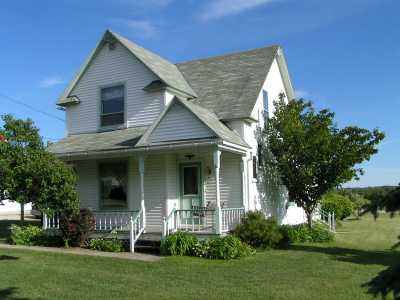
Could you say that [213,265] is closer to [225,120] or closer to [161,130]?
[161,130]

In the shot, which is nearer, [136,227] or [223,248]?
[223,248]

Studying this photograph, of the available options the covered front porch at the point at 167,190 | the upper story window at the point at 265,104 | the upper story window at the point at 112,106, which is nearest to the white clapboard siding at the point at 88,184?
the covered front porch at the point at 167,190

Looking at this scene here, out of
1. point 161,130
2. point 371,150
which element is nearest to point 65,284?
point 161,130

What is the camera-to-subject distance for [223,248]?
14031 millimetres

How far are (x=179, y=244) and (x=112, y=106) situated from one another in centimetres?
759

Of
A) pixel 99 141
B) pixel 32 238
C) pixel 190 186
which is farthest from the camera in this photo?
pixel 99 141

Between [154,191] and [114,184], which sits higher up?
[114,184]

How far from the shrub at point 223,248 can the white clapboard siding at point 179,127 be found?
3.45 metres

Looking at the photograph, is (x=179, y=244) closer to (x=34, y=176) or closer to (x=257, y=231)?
(x=257, y=231)

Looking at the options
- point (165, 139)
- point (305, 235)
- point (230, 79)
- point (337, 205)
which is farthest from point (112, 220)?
point (337, 205)

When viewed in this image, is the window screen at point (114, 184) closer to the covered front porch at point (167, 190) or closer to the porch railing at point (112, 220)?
the covered front porch at point (167, 190)

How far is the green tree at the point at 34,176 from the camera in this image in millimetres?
13445

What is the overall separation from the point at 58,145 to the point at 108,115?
241cm

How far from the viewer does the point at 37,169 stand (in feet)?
44.3
